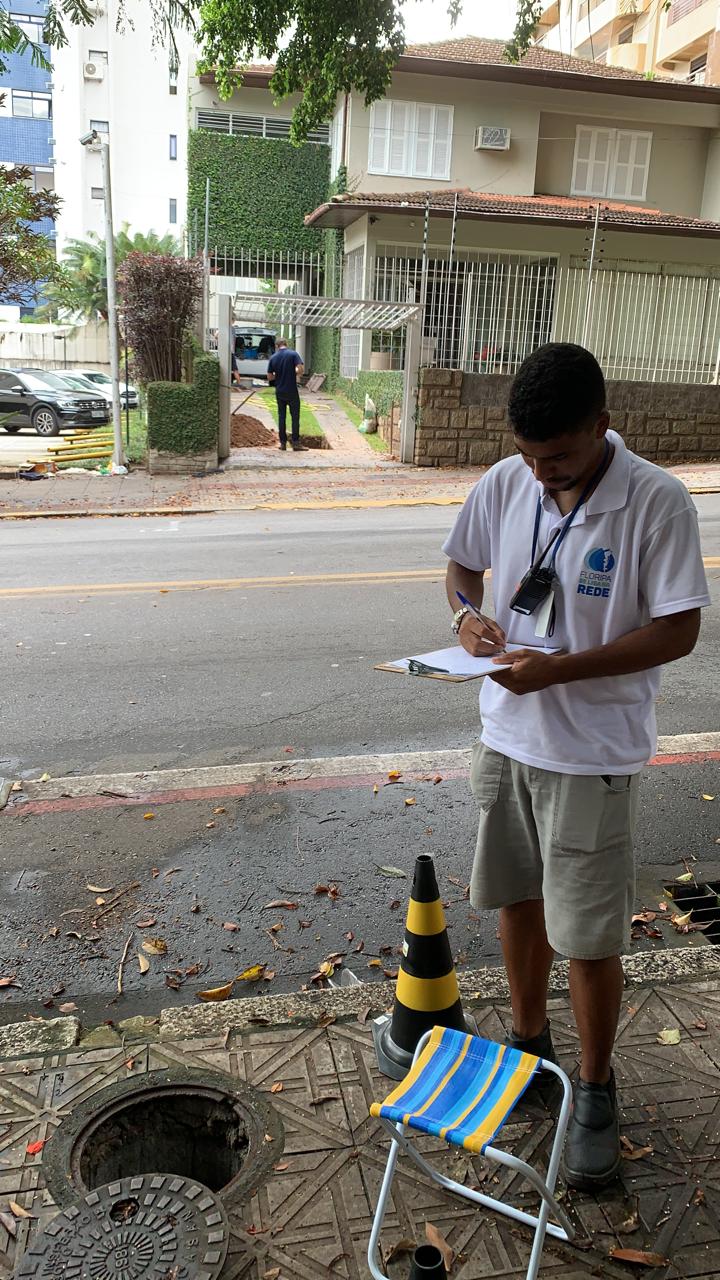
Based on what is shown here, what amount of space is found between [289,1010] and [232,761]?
7.29 ft

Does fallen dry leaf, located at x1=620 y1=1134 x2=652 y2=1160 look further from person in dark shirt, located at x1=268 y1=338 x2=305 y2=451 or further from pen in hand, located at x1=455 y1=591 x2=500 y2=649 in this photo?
person in dark shirt, located at x1=268 y1=338 x2=305 y2=451

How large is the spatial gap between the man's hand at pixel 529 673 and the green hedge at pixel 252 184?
27490mm

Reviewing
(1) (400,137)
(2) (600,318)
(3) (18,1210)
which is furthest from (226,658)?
(1) (400,137)

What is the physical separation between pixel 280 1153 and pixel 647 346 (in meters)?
17.6

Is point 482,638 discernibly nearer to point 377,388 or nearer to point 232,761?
point 232,761

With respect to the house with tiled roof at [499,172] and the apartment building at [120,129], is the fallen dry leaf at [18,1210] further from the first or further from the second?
the apartment building at [120,129]

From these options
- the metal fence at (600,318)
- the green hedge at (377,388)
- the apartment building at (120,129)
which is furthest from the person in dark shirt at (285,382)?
the apartment building at (120,129)

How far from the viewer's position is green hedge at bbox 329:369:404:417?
755 inches

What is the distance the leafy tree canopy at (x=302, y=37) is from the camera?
6.86 metres

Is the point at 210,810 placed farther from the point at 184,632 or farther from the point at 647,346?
the point at 647,346

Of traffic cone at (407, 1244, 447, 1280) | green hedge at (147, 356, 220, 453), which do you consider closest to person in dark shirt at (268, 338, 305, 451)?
green hedge at (147, 356, 220, 453)

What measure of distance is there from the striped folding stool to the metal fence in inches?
639

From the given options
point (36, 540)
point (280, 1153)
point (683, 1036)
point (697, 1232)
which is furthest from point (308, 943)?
point (36, 540)

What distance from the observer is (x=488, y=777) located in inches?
106
